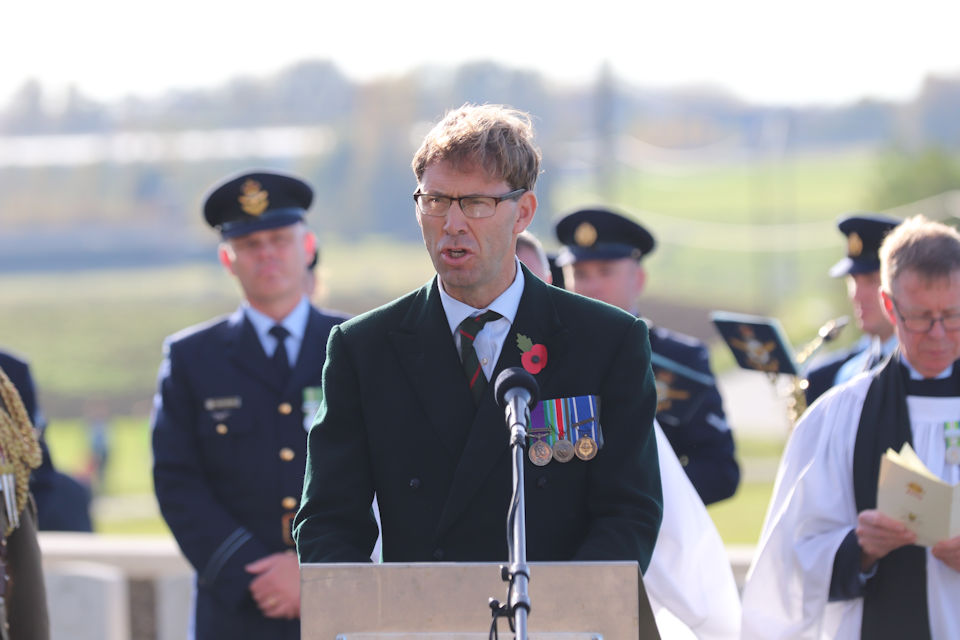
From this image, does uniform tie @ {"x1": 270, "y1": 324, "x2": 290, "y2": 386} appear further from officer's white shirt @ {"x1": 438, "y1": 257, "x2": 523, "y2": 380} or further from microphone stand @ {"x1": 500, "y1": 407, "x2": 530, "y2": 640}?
microphone stand @ {"x1": 500, "y1": 407, "x2": 530, "y2": 640}

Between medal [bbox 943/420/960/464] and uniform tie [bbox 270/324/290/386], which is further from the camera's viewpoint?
uniform tie [bbox 270/324/290/386]

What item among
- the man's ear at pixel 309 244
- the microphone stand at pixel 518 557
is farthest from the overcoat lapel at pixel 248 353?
the microphone stand at pixel 518 557

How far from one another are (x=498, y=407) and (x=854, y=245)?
348 centimetres

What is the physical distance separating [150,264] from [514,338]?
184 feet

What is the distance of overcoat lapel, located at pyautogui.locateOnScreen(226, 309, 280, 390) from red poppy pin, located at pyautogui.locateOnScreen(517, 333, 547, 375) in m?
2.27

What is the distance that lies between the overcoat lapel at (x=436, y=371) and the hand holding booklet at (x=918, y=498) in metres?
1.71

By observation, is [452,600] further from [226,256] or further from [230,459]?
[226,256]

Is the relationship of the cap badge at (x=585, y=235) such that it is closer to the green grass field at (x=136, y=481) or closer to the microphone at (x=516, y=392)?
the microphone at (x=516, y=392)

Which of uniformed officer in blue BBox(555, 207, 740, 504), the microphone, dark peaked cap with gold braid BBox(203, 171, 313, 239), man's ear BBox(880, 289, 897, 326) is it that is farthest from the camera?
uniformed officer in blue BBox(555, 207, 740, 504)

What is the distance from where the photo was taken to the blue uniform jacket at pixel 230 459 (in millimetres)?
5031

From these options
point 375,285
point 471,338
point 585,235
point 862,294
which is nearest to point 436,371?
point 471,338

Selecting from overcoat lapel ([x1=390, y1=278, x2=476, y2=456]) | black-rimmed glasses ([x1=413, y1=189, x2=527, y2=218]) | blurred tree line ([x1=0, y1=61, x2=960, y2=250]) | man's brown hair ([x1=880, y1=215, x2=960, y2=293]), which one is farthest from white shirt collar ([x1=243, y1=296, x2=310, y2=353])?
blurred tree line ([x1=0, y1=61, x2=960, y2=250])

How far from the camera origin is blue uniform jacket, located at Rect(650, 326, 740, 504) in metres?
5.44

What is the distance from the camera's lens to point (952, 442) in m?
4.38
